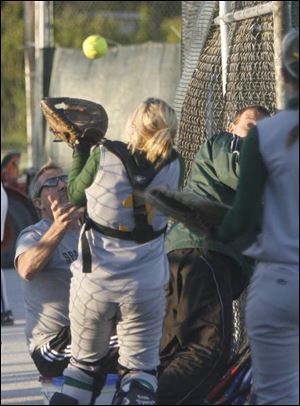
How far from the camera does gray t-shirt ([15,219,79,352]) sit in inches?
234

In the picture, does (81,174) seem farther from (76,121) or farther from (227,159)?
(227,159)

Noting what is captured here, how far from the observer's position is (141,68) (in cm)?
1566

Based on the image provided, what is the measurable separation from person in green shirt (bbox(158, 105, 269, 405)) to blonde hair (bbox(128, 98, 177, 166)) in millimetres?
843

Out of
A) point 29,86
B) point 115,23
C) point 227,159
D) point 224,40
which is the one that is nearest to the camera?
point 227,159

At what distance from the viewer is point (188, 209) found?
14.8 ft

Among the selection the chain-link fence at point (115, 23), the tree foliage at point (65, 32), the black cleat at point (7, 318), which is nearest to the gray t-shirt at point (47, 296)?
the black cleat at point (7, 318)

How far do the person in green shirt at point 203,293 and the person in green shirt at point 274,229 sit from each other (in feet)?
4.31

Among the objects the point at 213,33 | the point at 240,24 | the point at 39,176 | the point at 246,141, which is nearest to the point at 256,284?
the point at 246,141

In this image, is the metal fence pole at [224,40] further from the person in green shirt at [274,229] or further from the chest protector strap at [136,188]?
the person in green shirt at [274,229]

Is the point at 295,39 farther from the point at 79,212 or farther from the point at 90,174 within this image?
the point at 79,212

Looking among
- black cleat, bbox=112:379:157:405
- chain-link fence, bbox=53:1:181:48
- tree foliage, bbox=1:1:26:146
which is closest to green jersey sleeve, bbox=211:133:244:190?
black cleat, bbox=112:379:157:405

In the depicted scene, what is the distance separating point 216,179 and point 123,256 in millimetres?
1070

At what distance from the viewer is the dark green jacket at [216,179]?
18.5ft

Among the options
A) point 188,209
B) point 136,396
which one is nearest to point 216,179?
point 188,209
